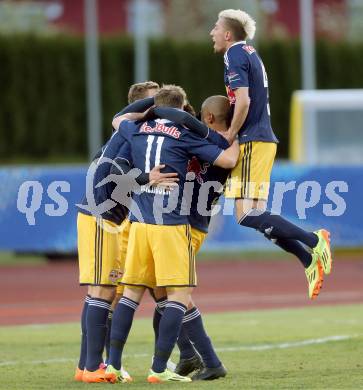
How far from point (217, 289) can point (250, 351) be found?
821 cm

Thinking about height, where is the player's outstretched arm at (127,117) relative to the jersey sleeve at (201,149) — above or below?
above

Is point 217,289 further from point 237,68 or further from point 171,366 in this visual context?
point 237,68

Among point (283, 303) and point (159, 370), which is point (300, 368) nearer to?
point (159, 370)

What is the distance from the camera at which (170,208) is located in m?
8.80

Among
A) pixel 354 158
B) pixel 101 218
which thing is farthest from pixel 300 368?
pixel 354 158

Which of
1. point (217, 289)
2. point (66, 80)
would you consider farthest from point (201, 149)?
point (66, 80)

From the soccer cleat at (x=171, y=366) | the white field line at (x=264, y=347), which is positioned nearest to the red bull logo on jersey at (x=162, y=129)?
the soccer cleat at (x=171, y=366)

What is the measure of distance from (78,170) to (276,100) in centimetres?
1753

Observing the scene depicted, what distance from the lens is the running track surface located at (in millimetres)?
16672

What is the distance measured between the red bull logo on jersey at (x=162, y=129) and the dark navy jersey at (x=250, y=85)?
2.70ft

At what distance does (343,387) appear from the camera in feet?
27.5

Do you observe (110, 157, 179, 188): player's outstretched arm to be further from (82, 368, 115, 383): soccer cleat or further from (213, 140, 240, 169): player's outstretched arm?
(82, 368, 115, 383): soccer cleat

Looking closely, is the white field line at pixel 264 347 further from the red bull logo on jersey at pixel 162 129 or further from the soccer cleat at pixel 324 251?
the red bull logo on jersey at pixel 162 129

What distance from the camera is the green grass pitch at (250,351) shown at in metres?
8.87
